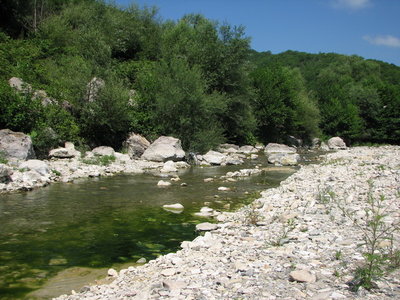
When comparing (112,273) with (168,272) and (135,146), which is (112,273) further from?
(135,146)

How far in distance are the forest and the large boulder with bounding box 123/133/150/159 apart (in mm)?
1105

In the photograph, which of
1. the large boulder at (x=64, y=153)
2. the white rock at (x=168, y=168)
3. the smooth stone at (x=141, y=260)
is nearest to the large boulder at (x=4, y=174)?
the large boulder at (x=64, y=153)

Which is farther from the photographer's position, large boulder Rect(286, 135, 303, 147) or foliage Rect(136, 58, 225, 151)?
large boulder Rect(286, 135, 303, 147)

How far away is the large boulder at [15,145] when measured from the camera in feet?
63.0

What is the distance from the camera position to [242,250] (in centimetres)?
→ 703

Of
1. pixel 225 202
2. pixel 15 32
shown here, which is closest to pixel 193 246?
pixel 225 202

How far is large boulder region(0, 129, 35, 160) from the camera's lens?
19.2m

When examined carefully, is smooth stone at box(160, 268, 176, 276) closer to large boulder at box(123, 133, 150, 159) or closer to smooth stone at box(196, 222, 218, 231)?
smooth stone at box(196, 222, 218, 231)

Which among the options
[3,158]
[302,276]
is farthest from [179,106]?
[302,276]

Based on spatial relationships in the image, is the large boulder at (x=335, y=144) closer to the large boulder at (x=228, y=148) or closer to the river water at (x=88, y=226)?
the large boulder at (x=228, y=148)

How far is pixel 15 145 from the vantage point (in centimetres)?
1958

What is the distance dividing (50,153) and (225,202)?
1429cm

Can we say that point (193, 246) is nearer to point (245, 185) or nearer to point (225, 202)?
point (225, 202)

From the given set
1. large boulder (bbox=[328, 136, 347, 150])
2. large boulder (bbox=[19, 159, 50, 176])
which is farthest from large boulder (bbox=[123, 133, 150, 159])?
large boulder (bbox=[328, 136, 347, 150])
